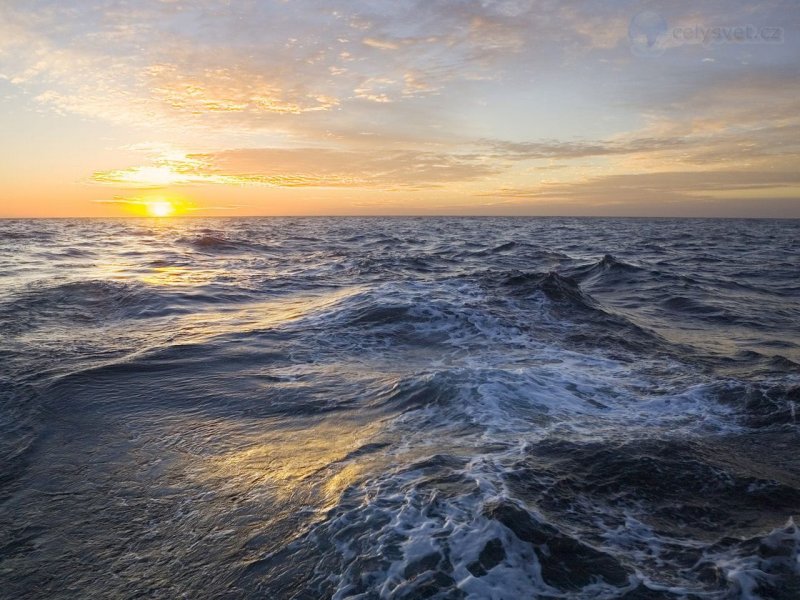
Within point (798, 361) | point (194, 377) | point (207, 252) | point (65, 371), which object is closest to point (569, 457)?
point (194, 377)

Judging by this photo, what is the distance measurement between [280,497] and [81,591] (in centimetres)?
157

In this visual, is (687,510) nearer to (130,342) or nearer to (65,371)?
(65,371)

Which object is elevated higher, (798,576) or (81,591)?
(798,576)

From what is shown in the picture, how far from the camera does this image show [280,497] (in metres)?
4.48

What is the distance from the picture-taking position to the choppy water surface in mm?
3514

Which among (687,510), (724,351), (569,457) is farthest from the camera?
(724,351)

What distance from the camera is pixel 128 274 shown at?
1995cm

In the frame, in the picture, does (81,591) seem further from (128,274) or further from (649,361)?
(128,274)

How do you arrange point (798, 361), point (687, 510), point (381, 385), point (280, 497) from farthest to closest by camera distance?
point (798, 361) < point (381, 385) < point (280, 497) < point (687, 510)

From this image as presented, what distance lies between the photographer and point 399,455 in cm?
527

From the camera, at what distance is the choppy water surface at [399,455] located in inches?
138

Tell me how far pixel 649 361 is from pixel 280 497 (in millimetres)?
7225

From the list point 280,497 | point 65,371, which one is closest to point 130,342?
point 65,371

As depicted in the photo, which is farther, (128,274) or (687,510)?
(128,274)
